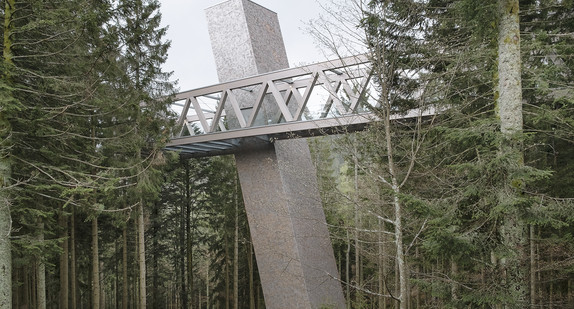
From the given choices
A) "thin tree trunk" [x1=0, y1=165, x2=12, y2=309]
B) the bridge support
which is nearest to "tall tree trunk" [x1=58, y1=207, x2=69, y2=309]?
the bridge support

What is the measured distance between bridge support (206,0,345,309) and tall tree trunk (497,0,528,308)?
6.48m

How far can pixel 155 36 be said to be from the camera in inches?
400

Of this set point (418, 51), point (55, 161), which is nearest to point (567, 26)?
point (418, 51)

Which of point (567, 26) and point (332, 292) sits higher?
point (567, 26)

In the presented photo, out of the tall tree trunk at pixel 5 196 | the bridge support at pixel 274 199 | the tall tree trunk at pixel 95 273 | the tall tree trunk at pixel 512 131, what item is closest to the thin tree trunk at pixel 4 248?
the tall tree trunk at pixel 5 196

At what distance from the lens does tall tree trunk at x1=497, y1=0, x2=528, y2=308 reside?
4590 millimetres

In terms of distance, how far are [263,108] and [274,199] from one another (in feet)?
8.40

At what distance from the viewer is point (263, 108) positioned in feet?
36.3

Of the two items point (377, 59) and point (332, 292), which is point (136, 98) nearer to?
point (377, 59)

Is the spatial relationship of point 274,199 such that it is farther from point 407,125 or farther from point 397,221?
point 397,221

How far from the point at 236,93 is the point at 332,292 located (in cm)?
629

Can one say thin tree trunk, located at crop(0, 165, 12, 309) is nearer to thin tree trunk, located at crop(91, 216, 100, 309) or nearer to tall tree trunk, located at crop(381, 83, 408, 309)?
thin tree trunk, located at crop(91, 216, 100, 309)

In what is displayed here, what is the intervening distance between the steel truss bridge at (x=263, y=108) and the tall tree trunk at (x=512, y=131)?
12.2 ft

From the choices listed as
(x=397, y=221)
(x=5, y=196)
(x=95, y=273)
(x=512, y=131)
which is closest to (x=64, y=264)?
(x=95, y=273)
